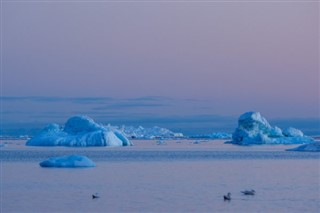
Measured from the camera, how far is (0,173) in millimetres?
32969

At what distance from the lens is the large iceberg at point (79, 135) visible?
64.2m

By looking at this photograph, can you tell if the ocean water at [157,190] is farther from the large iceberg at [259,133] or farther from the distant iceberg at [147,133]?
the distant iceberg at [147,133]

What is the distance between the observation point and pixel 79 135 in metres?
67.4

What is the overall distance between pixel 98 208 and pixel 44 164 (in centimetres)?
1729

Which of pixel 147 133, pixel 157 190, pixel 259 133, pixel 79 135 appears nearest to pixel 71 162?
pixel 157 190

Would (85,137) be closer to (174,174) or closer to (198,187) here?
(174,174)

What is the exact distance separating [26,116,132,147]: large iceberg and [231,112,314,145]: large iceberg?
40.7ft

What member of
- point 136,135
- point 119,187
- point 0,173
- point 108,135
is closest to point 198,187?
point 119,187

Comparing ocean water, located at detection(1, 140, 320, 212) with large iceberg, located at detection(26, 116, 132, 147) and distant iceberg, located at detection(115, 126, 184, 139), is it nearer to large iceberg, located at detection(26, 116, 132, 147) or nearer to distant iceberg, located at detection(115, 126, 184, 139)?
large iceberg, located at detection(26, 116, 132, 147)

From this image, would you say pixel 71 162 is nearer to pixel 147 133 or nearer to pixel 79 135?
pixel 79 135

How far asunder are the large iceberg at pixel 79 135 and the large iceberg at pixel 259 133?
40.7ft

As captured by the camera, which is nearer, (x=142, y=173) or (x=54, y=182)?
(x=54, y=182)

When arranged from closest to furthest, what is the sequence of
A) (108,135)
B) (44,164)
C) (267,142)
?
(44,164)
(108,135)
(267,142)

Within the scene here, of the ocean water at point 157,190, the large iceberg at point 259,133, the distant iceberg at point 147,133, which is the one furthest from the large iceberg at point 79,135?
the distant iceberg at point 147,133
